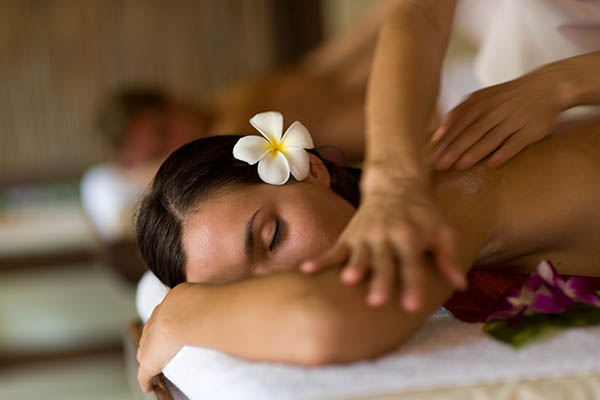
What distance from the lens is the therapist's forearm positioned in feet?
2.98

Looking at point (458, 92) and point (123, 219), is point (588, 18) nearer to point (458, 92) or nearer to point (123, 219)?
point (458, 92)

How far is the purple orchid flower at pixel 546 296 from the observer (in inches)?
35.0

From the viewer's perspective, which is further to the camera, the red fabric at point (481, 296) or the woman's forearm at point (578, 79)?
the woman's forearm at point (578, 79)

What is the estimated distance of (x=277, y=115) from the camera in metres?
1.13

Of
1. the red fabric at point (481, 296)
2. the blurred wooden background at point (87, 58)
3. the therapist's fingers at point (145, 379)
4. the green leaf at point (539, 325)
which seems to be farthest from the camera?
the blurred wooden background at point (87, 58)

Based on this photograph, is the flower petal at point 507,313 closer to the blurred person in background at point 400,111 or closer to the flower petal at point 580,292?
the flower petal at point 580,292

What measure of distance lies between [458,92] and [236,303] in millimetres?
1673

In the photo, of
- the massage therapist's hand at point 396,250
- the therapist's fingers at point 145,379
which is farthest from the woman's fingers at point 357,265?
the therapist's fingers at point 145,379

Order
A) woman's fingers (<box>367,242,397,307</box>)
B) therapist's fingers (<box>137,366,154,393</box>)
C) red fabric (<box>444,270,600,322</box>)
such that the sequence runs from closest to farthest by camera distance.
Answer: woman's fingers (<box>367,242,397,307</box>) < red fabric (<box>444,270,600,322</box>) < therapist's fingers (<box>137,366,154,393</box>)

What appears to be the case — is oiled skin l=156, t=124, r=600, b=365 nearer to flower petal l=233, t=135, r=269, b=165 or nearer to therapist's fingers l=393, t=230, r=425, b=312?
therapist's fingers l=393, t=230, r=425, b=312

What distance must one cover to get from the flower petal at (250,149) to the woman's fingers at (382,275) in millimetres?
382

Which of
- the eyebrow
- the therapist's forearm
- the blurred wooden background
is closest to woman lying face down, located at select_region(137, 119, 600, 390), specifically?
the eyebrow

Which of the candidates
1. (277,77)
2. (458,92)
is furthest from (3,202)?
(458,92)

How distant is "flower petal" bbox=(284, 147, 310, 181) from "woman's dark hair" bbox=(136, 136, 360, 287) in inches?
2.3
